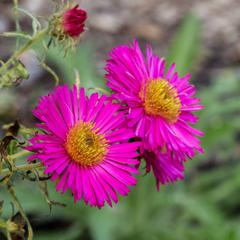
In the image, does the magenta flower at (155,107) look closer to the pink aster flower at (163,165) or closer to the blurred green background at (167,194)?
the pink aster flower at (163,165)

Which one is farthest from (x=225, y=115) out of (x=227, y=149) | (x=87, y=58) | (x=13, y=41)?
(x=13, y=41)

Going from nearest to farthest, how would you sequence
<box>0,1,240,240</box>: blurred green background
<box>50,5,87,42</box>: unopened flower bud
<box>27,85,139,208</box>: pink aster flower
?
<box>27,85,139,208</box>: pink aster flower → <box>50,5,87,42</box>: unopened flower bud → <box>0,1,240,240</box>: blurred green background

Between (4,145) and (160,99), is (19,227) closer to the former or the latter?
(4,145)

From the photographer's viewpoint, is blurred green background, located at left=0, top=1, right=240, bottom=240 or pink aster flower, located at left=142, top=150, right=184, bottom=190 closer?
pink aster flower, located at left=142, top=150, right=184, bottom=190

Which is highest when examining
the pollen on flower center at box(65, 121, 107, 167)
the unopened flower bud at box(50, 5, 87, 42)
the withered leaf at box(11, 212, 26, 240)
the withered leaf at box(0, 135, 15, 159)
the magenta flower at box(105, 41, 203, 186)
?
the unopened flower bud at box(50, 5, 87, 42)

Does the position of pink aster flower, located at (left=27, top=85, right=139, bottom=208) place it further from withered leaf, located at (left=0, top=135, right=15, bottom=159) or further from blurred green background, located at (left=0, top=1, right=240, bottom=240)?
blurred green background, located at (left=0, top=1, right=240, bottom=240)

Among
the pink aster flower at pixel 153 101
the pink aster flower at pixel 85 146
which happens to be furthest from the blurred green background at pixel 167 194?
the pink aster flower at pixel 85 146

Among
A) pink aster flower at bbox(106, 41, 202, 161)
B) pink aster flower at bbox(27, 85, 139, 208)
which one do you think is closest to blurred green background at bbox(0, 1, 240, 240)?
pink aster flower at bbox(106, 41, 202, 161)

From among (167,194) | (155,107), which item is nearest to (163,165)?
(155,107)
